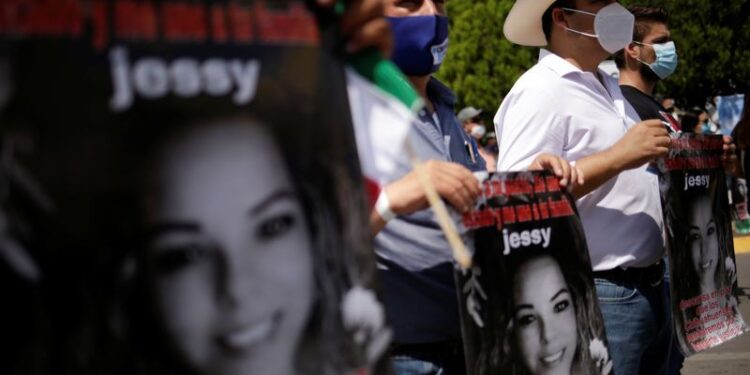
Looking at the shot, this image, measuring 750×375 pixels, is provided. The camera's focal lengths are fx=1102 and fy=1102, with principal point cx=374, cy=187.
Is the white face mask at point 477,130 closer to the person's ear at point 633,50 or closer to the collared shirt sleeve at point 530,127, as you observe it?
the person's ear at point 633,50

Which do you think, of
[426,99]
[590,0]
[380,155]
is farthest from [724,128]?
[380,155]

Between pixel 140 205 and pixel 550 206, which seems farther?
pixel 550 206

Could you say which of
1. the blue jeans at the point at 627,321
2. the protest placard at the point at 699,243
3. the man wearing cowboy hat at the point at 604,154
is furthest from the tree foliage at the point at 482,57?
the blue jeans at the point at 627,321

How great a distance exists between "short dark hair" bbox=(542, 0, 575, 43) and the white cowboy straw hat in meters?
0.02

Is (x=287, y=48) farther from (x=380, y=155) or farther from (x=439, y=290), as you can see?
(x=439, y=290)

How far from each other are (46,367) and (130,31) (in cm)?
41

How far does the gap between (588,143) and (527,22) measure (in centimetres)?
76

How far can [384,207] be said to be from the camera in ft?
8.08

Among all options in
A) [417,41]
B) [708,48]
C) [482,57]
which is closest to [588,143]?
[417,41]

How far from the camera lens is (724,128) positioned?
20.1 meters

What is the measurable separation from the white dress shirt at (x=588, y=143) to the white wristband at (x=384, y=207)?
1161 millimetres

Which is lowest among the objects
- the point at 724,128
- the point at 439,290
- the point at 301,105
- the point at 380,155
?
the point at 724,128

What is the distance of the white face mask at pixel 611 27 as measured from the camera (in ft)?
13.5

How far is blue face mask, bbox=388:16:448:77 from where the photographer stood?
2.91m
